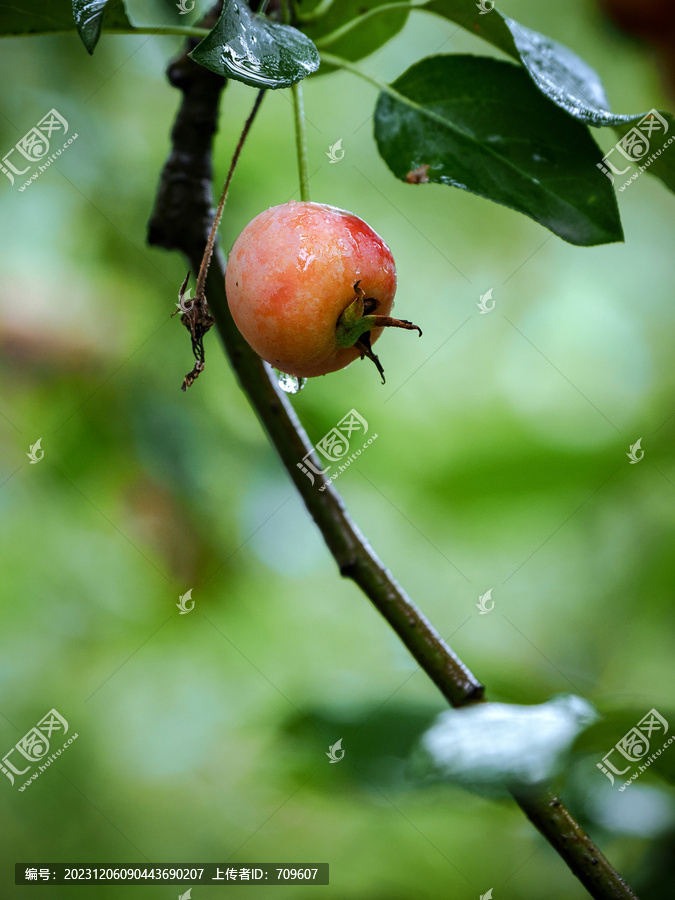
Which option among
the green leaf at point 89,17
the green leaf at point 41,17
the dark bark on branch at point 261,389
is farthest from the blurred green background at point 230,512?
the green leaf at point 89,17

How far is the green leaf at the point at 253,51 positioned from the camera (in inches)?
11.9

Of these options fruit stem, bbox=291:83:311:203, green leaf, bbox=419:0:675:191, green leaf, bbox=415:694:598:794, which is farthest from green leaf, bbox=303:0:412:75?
green leaf, bbox=415:694:598:794

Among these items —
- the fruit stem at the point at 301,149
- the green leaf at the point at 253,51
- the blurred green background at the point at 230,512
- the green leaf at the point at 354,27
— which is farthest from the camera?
the blurred green background at the point at 230,512

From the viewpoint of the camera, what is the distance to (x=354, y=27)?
0.57 m

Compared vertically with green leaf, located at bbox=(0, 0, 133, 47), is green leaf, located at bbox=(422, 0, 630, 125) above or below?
above

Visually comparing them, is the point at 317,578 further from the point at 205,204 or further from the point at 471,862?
the point at 205,204

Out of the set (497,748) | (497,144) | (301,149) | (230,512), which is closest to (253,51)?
(301,149)

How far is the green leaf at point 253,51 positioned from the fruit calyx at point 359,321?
10 cm

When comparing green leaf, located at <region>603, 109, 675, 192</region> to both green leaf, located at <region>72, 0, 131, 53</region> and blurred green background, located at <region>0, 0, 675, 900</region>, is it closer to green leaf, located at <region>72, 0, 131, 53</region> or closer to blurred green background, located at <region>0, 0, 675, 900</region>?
green leaf, located at <region>72, 0, 131, 53</region>

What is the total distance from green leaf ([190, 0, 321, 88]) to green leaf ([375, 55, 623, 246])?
142mm

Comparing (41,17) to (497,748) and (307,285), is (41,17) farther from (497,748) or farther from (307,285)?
(497,748)

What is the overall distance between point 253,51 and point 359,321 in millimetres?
137

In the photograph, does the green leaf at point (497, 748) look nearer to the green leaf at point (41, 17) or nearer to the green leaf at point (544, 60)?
the green leaf at point (544, 60)

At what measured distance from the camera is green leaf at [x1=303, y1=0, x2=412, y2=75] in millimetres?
556
